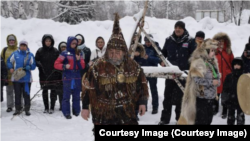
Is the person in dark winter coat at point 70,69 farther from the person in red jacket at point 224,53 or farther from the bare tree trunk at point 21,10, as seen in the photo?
the bare tree trunk at point 21,10

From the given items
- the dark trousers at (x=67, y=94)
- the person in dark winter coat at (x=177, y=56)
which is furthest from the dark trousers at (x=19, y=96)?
the person in dark winter coat at (x=177, y=56)

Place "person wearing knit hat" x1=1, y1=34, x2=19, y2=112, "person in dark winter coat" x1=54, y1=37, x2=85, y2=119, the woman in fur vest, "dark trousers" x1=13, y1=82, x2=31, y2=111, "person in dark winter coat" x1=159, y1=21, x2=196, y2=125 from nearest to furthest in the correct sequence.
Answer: the woman in fur vest
"person in dark winter coat" x1=159, y1=21, x2=196, y2=125
"person in dark winter coat" x1=54, y1=37, x2=85, y2=119
"dark trousers" x1=13, y1=82, x2=31, y2=111
"person wearing knit hat" x1=1, y1=34, x2=19, y2=112

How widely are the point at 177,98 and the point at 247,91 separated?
1.41 m

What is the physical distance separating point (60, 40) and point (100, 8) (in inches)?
893

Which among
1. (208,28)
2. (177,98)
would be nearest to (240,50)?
(208,28)

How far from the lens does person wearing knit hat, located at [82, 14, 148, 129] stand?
3.82m

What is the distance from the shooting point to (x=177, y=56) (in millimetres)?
6023

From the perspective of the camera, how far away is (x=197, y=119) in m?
4.65

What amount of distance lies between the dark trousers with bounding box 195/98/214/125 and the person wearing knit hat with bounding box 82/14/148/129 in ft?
3.80

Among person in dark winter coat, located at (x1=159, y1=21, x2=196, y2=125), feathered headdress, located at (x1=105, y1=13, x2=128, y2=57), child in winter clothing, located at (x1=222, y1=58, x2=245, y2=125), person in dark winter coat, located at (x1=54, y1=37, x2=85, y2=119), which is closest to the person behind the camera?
feathered headdress, located at (x1=105, y1=13, x2=128, y2=57)

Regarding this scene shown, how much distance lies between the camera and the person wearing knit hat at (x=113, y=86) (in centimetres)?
382

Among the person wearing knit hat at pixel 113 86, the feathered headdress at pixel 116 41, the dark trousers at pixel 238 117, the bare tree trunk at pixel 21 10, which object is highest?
the bare tree trunk at pixel 21 10

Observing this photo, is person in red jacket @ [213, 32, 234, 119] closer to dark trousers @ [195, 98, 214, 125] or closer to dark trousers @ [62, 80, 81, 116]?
dark trousers @ [195, 98, 214, 125]

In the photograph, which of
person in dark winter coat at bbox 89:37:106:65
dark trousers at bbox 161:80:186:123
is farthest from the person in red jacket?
person in dark winter coat at bbox 89:37:106:65
